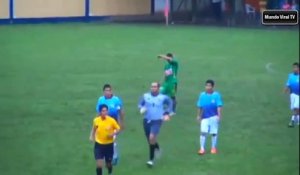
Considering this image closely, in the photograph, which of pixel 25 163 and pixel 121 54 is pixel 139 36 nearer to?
pixel 121 54

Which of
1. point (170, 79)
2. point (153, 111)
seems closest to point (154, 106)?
point (153, 111)

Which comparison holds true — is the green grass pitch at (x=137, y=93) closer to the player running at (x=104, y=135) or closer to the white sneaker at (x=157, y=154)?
the white sneaker at (x=157, y=154)

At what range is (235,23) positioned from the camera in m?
27.7

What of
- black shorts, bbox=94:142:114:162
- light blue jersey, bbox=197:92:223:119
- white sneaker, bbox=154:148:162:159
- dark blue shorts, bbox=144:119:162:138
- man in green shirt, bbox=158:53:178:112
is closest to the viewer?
black shorts, bbox=94:142:114:162

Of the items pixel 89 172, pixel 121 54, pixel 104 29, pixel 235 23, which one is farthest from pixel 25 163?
pixel 104 29

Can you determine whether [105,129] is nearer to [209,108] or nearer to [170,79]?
[209,108]

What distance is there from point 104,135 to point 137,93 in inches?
306

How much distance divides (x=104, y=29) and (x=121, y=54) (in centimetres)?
714

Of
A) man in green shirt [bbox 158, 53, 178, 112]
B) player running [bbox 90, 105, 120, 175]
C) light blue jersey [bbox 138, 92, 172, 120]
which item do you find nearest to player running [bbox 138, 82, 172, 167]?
light blue jersey [bbox 138, 92, 172, 120]

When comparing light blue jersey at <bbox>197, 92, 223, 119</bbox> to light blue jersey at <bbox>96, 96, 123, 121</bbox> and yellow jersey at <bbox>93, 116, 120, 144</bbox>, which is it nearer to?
light blue jersey at <bbox>96, 96, 123, 121</bbox>

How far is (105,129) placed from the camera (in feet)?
35.6

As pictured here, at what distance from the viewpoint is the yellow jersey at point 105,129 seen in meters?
10.9

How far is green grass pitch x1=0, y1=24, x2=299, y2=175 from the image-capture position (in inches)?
480

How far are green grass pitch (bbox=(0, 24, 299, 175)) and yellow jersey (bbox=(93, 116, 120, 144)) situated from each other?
3.37 ft
